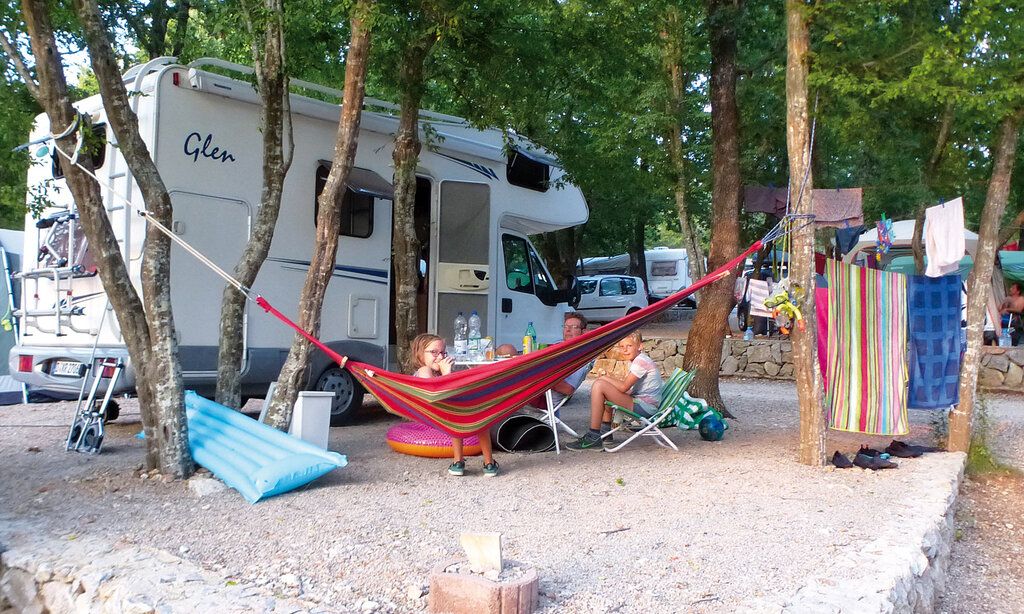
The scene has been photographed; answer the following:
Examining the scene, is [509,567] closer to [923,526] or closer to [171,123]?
[923,526]

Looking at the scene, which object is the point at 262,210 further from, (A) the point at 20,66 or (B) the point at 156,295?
(A) the point at 20,66

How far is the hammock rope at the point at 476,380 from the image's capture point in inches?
194

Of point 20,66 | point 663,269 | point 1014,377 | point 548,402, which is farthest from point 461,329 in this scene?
point 663,269

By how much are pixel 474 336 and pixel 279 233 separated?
184cm

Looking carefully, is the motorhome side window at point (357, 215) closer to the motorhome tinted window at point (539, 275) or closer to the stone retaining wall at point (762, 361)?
the motorhome tinted window at point (539, 275)

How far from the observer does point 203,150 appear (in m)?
6.53

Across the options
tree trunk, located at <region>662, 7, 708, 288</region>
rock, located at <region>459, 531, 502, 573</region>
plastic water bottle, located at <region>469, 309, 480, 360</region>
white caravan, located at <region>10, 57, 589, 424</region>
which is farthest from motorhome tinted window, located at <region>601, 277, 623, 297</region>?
rock, located at <region>459, 531, 502, 573</region>

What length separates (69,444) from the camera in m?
5.82

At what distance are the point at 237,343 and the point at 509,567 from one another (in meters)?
3.42

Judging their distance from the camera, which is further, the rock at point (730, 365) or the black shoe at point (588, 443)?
the rock at point (730, 365)

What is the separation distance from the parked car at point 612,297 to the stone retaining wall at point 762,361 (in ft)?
19.9

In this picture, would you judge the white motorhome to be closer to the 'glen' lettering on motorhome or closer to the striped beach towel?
the striped beach towel

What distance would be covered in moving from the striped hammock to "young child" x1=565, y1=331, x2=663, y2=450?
3.00ft

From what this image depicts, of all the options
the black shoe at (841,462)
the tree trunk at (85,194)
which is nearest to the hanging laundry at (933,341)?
the black shoe at (841,462)
